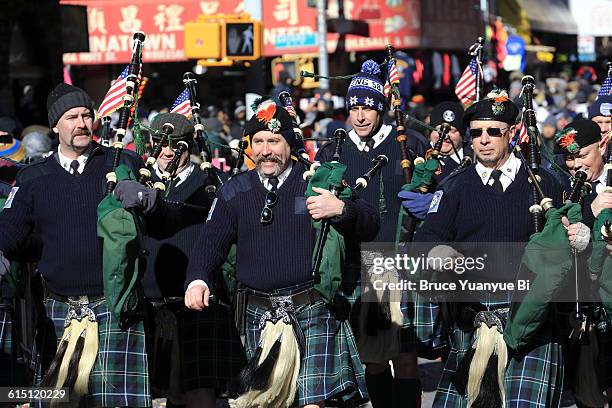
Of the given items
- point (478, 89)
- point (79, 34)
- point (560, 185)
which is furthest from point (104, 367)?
point (79, 34)

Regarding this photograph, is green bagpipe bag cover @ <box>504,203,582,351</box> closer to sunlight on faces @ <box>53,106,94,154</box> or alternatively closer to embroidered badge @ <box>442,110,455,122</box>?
sunlight on faces @ <box>53,106,94,154</box>

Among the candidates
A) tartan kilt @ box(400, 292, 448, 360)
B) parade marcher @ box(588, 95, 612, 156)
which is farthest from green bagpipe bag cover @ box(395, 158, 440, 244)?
parade marcher @ box(588, 95, 612, 156)

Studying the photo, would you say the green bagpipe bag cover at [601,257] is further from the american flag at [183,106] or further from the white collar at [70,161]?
the american flag at [183,106]

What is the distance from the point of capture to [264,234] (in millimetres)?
6906

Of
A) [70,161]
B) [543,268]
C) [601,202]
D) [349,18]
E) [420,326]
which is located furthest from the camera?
[349,18]

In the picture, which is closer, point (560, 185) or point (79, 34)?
point (560, 185)

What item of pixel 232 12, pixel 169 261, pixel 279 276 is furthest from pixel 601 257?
pixel 232 12

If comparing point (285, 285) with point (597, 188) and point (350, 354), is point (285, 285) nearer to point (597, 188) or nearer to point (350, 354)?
point (350, 354)

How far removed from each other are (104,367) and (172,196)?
4.12 feet

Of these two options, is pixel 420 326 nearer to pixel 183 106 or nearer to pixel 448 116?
pixel 183 106

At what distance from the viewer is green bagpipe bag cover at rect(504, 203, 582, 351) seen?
645cm

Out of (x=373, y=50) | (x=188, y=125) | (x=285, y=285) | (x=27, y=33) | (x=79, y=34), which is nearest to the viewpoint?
(x=285, y=285)

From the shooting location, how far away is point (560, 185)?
7.02 meters

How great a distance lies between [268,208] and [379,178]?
2.06 metres
